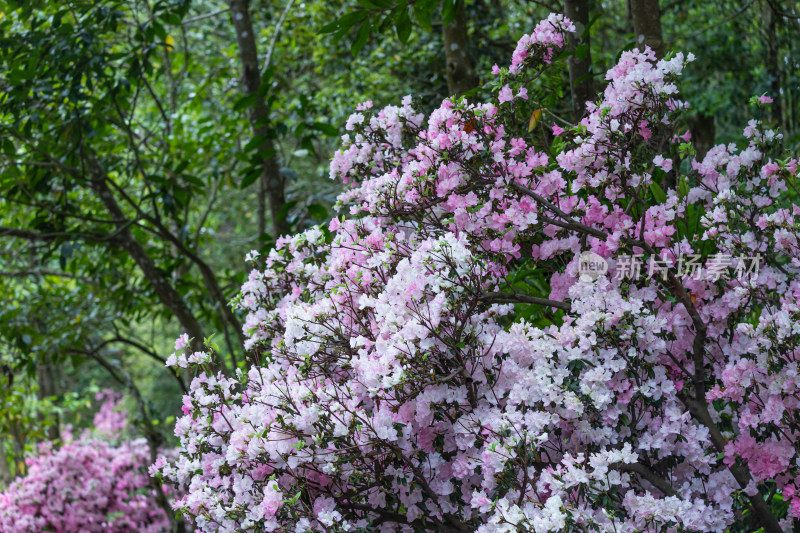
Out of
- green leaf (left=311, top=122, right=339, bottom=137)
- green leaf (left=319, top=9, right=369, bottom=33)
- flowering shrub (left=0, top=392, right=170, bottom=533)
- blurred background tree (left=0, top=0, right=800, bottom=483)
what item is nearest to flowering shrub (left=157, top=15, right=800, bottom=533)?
blurred background tree (left=0, top=0, right=800, bottom=483)

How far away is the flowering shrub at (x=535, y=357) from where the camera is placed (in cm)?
172

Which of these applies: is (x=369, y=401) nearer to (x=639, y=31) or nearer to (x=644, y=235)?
(x=644, y=235)

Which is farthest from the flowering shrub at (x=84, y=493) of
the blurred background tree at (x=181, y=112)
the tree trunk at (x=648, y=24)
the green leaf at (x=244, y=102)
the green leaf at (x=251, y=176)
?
the tree trunk at (x=648, y=24)

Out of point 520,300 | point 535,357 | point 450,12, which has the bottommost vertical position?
point 535,357

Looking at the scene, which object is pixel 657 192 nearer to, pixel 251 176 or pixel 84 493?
pixel 251 176

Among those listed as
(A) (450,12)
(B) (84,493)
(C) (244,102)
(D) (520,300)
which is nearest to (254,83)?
(C) (244,102)

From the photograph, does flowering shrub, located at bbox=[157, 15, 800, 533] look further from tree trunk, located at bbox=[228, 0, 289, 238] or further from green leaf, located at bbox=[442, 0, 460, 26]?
tree trunk, located at bbox=[228, 0, 289, 238]

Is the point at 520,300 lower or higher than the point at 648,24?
lower

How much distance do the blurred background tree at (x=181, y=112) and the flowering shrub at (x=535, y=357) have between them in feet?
1.33

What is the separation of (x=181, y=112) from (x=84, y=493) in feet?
10.4

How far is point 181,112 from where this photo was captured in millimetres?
5020

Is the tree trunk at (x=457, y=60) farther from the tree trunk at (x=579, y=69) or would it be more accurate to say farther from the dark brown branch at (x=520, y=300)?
the dark brown branch at (x=520, y=300)

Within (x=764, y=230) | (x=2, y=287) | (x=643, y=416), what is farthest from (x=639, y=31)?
(x=2, y=287)

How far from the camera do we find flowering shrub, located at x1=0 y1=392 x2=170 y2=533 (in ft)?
18.9
